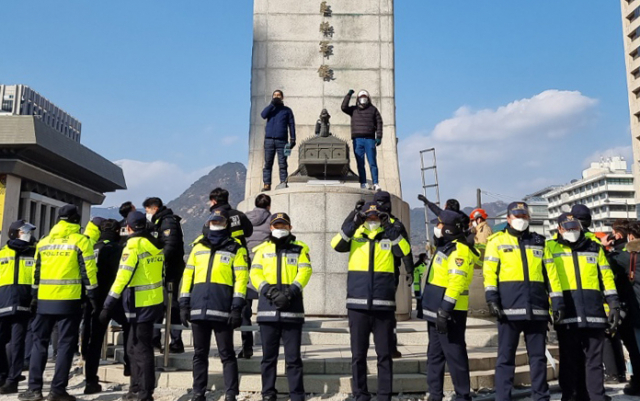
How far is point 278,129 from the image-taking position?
1180 centimetres

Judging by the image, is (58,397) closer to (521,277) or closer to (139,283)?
(139,283)

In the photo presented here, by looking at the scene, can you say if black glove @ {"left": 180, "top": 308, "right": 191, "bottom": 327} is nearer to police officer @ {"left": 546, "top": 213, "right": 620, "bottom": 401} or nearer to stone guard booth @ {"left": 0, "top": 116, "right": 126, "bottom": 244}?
police officer @ {"left": 546, "top": 213, "right": 620, "bottom": 401}

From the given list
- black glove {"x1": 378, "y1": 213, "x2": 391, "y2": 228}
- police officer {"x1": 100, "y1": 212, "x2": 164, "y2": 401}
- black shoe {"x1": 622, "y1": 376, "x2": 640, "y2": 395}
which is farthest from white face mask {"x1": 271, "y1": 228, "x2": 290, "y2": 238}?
black shoe {"x1": 622, "y1": 376, "x2": 640, "y2": 395}

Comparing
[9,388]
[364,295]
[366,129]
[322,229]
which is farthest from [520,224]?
[9,388]

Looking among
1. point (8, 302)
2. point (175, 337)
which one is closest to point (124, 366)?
point (175, 337)

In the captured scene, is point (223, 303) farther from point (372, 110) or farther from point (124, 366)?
point (372, 110)

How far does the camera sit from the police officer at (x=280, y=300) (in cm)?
576

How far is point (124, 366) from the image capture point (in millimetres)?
7332

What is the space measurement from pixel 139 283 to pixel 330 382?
2562 millimetres

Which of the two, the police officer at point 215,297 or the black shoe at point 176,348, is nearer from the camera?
the police officer at point 215,297

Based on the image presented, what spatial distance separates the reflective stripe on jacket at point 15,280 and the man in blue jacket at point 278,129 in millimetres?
5636

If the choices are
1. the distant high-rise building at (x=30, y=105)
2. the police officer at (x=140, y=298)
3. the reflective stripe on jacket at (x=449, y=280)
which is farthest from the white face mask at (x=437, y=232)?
the distant high-rise building at (x=30, y=105)

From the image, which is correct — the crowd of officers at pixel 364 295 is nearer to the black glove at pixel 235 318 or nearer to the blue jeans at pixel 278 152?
the black glove at pixel 235 318

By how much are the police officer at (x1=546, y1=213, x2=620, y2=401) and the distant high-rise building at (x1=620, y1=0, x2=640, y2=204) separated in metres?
61.0
